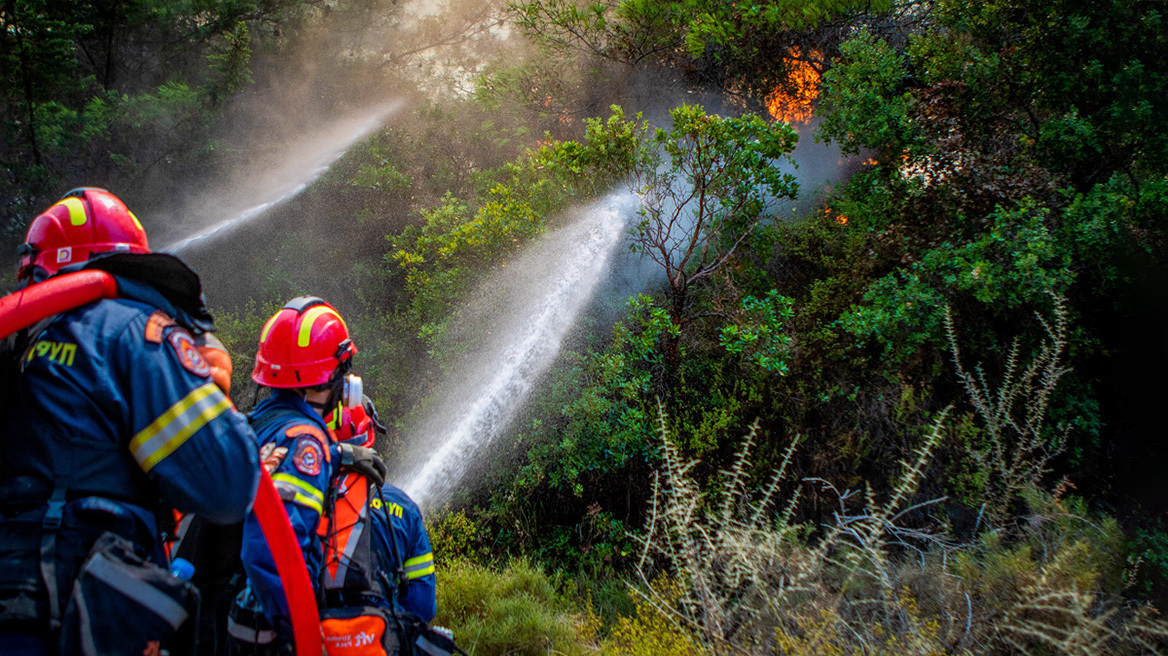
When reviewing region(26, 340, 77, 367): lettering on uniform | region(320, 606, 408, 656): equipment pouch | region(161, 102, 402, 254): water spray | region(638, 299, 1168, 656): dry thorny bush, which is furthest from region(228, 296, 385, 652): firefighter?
region(161, 102, 402, 254): water spray

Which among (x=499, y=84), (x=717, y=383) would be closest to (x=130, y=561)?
(x=717, y=383)

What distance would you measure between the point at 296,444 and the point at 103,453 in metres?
0.68

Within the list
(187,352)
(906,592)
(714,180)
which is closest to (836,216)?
(714,180)

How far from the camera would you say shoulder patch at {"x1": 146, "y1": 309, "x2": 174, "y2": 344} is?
156cm

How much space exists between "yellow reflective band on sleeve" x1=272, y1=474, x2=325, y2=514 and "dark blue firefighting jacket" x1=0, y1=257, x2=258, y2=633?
0.44 m

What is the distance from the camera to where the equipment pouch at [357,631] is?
1.95 metres

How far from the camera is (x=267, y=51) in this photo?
460 inches

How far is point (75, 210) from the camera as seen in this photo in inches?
67.0

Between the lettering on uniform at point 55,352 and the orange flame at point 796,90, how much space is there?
9.32 meters

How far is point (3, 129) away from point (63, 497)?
37.4 ft

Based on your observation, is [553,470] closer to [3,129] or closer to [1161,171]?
[1161,171]

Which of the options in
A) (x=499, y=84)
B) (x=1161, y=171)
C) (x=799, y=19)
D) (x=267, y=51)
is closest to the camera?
(x=1161, y=171)

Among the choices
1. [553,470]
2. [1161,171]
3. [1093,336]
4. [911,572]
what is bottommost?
[553,470]

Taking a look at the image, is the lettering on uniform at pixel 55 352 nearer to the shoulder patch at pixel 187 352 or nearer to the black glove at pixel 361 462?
the shoulder patch at pixel 187 352
